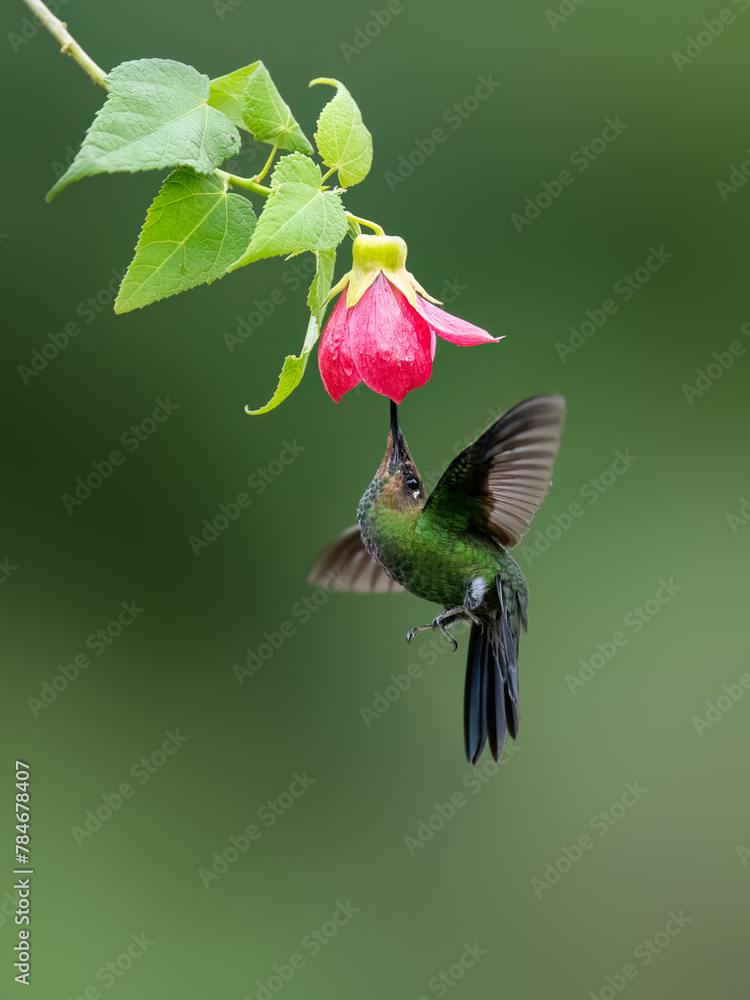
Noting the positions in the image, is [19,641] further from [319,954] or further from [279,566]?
[319,954]

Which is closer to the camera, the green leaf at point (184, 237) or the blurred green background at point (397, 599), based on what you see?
the green leaf at point (184, 237)

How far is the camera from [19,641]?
275cm

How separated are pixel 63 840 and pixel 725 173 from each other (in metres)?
2.58

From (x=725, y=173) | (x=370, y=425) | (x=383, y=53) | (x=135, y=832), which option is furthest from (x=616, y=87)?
(x=135, y=832)
